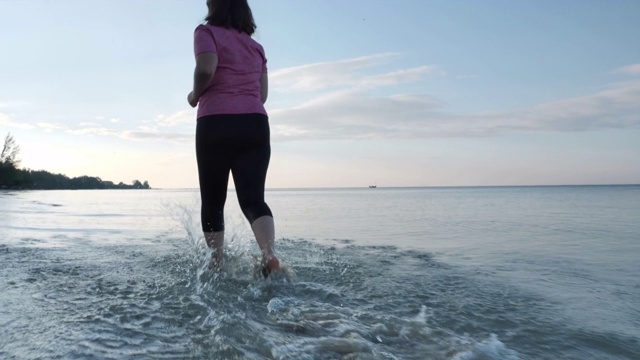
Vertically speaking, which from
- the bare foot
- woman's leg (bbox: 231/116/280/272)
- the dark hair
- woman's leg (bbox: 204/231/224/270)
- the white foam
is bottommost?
the white foam

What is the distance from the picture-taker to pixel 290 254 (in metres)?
4.96

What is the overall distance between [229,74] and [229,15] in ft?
1.49

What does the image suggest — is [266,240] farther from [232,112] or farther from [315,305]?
[232,112]

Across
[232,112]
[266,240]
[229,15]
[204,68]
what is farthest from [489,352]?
[229,15]

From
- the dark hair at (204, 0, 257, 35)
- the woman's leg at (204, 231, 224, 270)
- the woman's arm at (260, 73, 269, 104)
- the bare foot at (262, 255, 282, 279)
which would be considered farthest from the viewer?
the woman's arm at (260, 73, 269, 104)

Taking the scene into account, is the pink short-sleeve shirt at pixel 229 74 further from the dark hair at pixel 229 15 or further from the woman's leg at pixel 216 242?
the woman's leg at pixel 216 242

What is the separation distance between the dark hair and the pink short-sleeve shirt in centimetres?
6

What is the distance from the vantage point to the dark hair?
3.52 metres

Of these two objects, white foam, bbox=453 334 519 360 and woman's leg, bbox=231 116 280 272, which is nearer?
white foam, bbox=453 334 519 360

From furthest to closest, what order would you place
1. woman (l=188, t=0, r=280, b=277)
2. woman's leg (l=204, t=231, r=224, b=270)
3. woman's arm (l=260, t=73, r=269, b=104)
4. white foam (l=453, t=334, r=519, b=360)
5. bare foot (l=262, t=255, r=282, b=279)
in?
woman's arm (l=260, t=73, r=269, b=104) < woman's leg (l=204, t=231, r=224, b=270) < woman (l=188, t=0, r=280, b=277) < bare foot (l=262, t=255, r=282, b=279) < white foam (l=453, t=334, r=519, b=360)

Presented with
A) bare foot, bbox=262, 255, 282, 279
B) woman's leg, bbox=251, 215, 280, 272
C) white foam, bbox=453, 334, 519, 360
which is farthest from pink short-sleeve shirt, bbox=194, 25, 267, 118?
white foam, bbox=453, 334, 519, 360

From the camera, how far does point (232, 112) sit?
3.46 meters

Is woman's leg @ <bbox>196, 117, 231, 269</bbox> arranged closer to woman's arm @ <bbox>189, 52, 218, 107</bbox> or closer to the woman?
the woman

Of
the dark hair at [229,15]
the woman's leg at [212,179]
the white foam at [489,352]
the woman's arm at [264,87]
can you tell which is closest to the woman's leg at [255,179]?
the woman's leg at [212,179]
